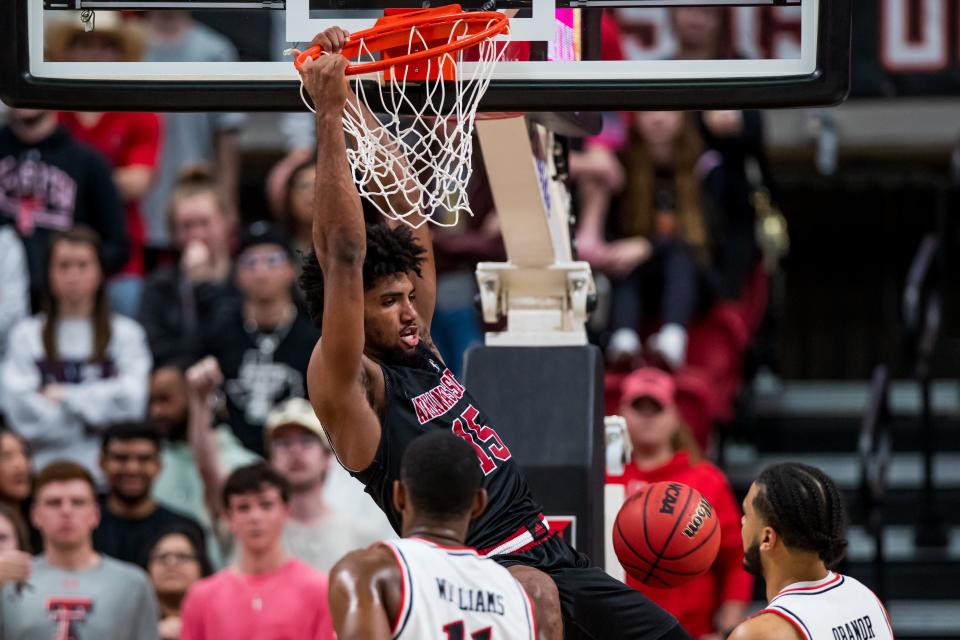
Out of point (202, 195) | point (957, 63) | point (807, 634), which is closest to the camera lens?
point (807, 634)

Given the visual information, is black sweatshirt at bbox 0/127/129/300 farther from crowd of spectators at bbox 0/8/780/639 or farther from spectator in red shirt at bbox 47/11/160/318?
spectator in red shirt at bbox 47/11/160/318

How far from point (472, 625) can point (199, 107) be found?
1934 mm

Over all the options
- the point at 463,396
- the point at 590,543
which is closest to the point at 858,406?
the point at 590,543

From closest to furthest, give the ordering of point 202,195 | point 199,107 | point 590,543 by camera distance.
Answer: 1. point 199,107
2. point 590,543
3. point 202,195

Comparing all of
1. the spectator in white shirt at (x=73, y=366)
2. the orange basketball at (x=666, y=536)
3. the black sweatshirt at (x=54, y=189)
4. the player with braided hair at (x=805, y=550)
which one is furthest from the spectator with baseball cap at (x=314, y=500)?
the player with braided hair at (x=805, y=550)

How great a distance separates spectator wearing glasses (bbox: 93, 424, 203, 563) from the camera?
29.5 feet

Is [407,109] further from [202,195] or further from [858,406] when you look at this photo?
[858,406]

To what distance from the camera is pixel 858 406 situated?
11688 mm

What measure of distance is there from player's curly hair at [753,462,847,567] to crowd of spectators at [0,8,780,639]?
2.54m

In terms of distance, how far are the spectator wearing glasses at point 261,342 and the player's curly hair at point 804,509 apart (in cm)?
454

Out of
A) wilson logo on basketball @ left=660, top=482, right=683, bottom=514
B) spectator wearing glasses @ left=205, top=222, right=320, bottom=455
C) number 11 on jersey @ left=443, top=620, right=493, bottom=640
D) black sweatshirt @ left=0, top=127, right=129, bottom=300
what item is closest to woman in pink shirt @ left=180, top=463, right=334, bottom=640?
spectator wearing glasses @ left=205, top=222, right=320, bottom=455

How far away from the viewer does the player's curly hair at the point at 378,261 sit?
18.6 feet

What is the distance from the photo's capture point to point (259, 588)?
815 cm

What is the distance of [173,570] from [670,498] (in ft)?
10.7
